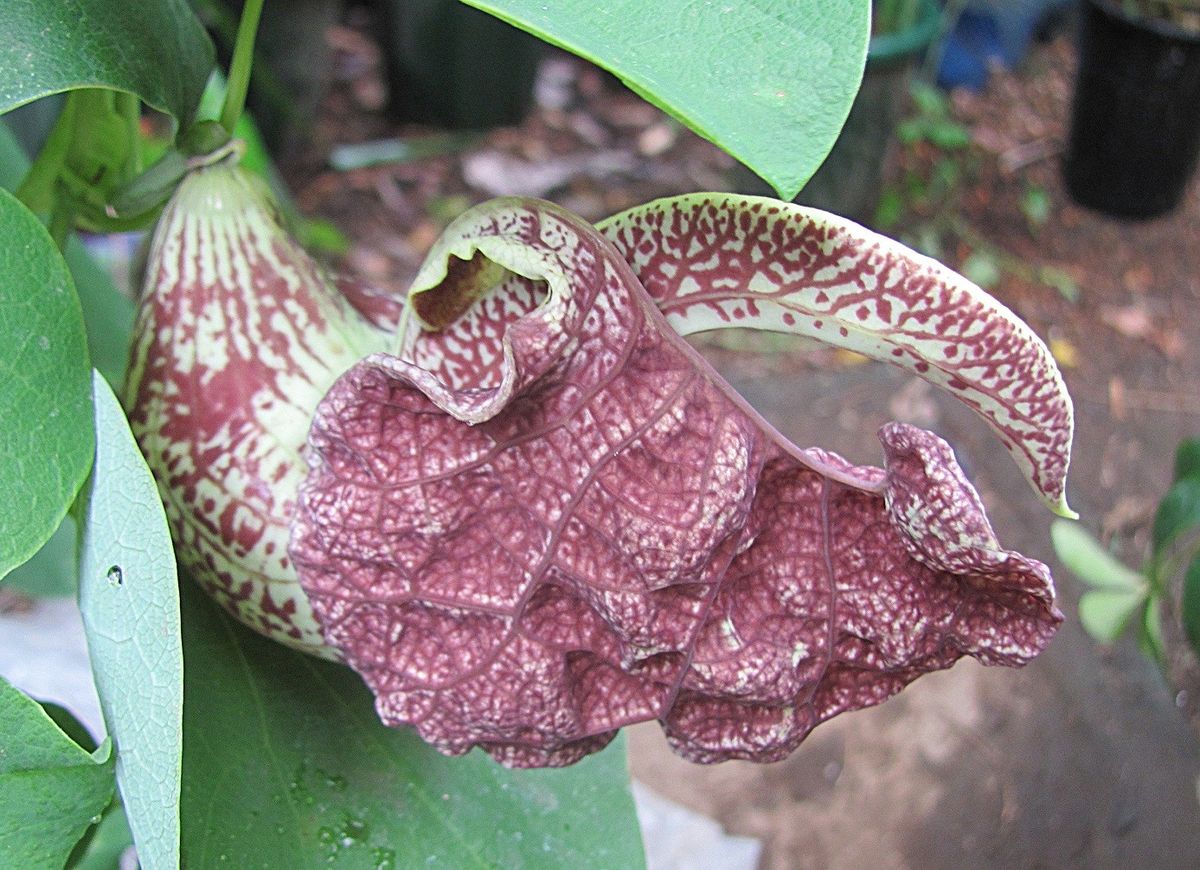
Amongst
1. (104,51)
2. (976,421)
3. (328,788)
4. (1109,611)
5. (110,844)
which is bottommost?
(976,421)

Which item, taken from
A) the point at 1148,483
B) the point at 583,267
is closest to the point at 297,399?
the point at 583,267

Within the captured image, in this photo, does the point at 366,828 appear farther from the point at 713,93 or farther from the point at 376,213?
the point at 376,213

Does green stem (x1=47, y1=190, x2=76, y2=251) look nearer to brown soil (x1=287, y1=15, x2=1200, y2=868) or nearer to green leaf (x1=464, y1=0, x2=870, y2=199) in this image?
green leaf (x1=464, y1=0, x2=870, y2=199)

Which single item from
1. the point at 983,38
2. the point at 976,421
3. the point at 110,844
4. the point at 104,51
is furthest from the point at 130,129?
the point at 983,38

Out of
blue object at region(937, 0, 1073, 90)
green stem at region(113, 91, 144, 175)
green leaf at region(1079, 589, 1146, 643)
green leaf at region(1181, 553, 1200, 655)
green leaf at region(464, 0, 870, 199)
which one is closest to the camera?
green leaf at region(464, 0, 870, 199)

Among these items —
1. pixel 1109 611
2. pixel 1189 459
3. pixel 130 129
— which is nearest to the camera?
pixel 130 129

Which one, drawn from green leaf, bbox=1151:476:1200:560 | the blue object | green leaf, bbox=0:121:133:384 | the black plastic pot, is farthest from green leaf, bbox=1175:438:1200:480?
the blue object

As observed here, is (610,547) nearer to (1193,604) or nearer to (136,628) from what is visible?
(136,628)
